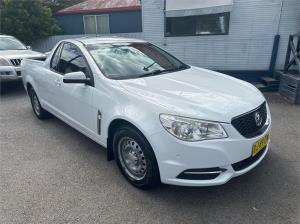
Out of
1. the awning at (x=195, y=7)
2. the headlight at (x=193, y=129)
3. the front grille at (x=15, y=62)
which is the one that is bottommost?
the front grille at (x=15, y=62)

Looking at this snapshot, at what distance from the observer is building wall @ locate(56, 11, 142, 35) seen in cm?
1334

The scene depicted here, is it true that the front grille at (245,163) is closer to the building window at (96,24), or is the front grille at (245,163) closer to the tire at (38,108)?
the tire at (38,108)

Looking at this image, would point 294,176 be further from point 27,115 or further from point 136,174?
point 27,115

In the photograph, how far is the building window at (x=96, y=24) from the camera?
46.2ft

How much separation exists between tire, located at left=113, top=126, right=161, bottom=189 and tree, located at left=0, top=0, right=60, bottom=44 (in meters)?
11.9

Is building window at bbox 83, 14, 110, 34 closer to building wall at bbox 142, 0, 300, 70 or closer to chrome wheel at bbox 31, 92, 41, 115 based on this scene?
building wall at bbox 142, 0, 300, 70

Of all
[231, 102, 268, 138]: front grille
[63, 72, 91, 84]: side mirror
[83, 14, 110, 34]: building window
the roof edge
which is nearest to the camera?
[231, 102, 268, 138]: front grille

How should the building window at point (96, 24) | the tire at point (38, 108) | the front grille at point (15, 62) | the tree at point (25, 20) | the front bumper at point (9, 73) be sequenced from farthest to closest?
the building window at point (96, 24), the tree at point (25, 20), the front grille at point (15, 62), the front bumper at point (9, 73), the tire at point (38, 108)

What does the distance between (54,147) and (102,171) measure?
1.12m

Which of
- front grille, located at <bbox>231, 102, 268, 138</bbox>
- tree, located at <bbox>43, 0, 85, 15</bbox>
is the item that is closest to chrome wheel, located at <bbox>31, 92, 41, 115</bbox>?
front grille, located at <bbox>231, 102, 268, 138</bbox>

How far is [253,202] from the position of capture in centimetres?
273

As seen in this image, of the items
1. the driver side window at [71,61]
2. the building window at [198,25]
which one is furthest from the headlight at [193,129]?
the building window at [198,25]

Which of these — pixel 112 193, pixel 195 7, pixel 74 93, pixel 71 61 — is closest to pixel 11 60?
pixel 71 61

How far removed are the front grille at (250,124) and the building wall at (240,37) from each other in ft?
17.7
